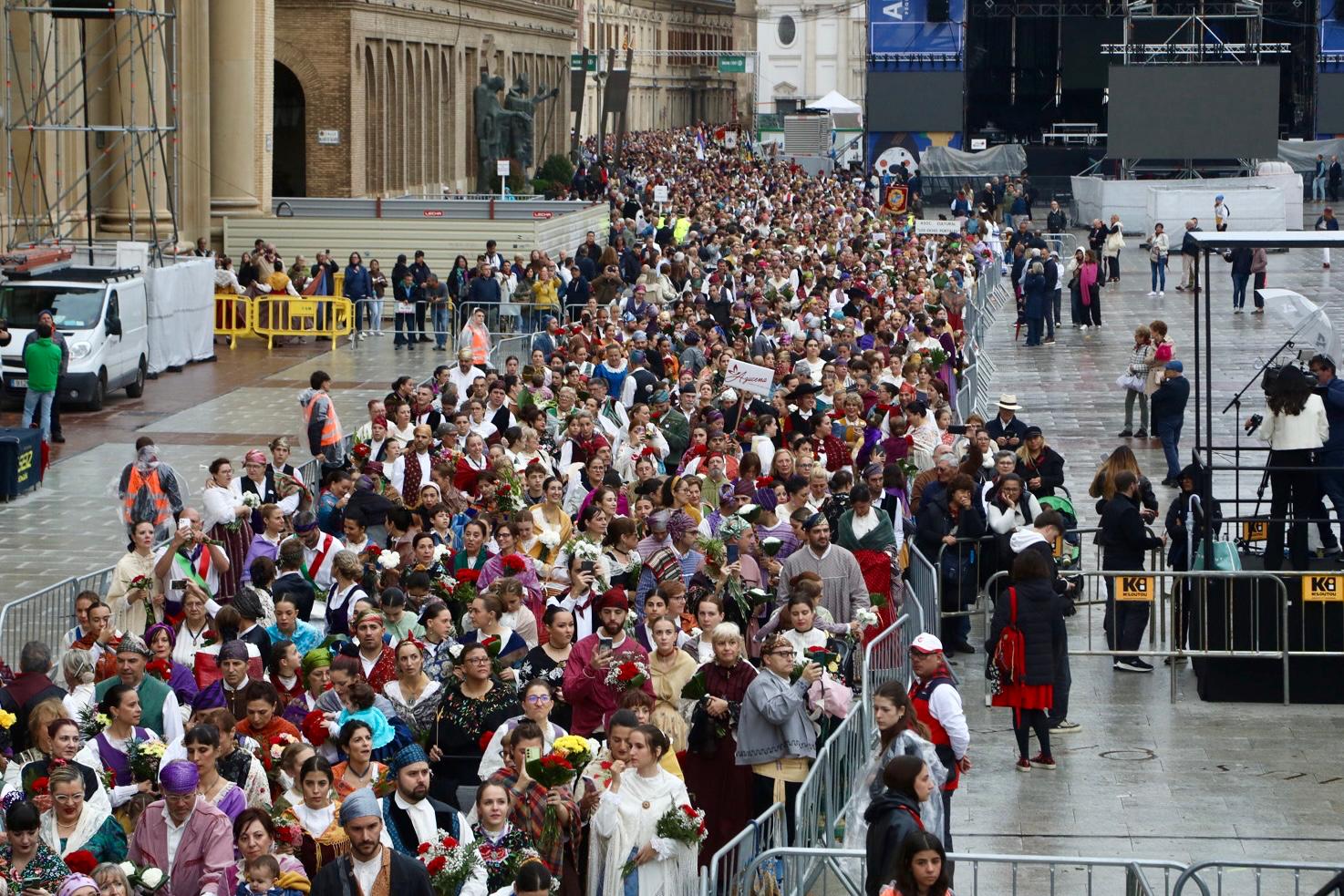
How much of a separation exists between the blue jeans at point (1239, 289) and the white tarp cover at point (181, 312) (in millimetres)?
17371

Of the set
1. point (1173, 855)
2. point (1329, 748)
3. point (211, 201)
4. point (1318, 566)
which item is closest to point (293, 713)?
point (1173, 855)

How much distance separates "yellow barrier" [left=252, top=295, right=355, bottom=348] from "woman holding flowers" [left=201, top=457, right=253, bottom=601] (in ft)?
66.0

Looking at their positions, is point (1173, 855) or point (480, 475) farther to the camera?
point (480, 475)

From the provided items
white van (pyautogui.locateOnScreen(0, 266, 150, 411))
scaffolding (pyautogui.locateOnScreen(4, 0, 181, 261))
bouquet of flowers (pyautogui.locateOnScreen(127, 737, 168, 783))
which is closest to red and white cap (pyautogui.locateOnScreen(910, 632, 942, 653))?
bouquet of flowers (pyautogui.locateOnScreen(127, 737, 168, 783))

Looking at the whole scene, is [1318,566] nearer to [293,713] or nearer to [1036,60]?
[293,713]

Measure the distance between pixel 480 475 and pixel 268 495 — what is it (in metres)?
1.57

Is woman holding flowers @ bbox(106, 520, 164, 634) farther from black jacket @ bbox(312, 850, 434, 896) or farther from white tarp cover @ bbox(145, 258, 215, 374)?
white tarp cover @ bbox(145, 258, 215, 374)

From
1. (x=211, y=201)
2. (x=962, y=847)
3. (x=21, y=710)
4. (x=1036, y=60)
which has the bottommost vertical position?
(x=962, y=847)

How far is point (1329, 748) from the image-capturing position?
1348cm

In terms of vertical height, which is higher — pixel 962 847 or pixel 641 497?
pixel 641 497

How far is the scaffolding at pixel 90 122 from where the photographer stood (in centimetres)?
3344

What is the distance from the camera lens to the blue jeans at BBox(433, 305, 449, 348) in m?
35.0

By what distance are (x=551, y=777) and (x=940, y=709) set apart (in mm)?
2249

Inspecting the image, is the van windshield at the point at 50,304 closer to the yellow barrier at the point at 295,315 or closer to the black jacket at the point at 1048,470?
the yellow barrier at the point at 295,315
